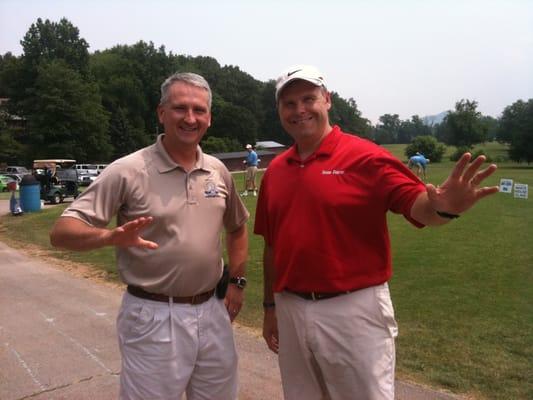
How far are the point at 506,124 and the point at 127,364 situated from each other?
90.8 meters

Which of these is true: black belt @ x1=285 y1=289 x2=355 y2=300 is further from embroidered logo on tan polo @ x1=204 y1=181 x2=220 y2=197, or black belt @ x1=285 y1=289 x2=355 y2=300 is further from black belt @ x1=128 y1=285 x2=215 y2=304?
embroidered logo on tan polo @ x1=204 y1=181 x2=220 y2=197

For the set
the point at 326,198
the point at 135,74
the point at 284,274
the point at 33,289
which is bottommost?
the point at 33,289

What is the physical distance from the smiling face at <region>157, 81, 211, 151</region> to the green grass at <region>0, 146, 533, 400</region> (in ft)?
9.54

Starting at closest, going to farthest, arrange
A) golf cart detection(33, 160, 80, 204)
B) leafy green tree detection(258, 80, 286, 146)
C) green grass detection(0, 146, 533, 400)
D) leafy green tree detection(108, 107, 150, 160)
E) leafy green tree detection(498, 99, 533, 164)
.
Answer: green grass detection(0, 146, 533, 400)
golf cart detection(33, 160, 80, 204)
leafy green tree detection(498, 99, 533, 164)
leafy green tree detection(108, 107, 150, 160)
leafy green tree detection(258, 80, 286, 146)

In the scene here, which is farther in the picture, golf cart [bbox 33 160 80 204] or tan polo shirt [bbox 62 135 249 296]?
golf cart [bbox 33 160 80 204]

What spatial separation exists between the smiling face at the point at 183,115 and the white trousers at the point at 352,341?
3.76 feet

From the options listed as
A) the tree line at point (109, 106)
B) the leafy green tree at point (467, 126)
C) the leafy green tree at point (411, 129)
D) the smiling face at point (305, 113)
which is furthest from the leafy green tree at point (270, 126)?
the smiling face at point (305, 113)

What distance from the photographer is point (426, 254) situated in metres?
9.27

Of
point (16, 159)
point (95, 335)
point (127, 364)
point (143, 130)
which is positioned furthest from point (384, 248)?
point (143, 130)

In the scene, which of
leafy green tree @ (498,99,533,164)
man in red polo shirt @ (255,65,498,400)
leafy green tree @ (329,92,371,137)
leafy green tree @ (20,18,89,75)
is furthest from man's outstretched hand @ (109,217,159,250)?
leafy green tree @ (329,92,371,137)

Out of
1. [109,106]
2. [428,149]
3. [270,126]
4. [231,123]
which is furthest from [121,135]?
[428,149]

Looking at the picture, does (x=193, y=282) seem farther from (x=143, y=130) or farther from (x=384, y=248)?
(x=143, y=130)

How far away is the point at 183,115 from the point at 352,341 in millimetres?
1567

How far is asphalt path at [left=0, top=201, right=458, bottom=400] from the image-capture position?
13.7ft
